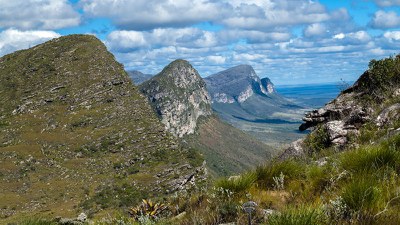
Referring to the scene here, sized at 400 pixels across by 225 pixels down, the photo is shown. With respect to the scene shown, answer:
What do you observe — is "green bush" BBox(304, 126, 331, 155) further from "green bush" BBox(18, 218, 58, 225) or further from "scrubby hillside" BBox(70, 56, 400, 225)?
"green bush" BBox(18, 218, 58, 225)

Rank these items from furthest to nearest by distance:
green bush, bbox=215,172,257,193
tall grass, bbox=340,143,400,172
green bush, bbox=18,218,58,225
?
1. green bush, bbox=215,172,257,193
2. tall grass, bbox=340,143,400,172
3. green bush, bbox=18,218,58,225

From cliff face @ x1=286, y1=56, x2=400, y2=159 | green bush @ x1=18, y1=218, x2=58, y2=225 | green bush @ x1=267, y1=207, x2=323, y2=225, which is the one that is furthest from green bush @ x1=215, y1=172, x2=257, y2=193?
cliff face @ x1=286, y1=56, x2=400, y2=159

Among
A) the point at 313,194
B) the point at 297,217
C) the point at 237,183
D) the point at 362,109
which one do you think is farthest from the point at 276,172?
the point at 362,109

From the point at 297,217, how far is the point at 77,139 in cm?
13538

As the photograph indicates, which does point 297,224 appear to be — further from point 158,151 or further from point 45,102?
point 45,102

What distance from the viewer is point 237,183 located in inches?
318

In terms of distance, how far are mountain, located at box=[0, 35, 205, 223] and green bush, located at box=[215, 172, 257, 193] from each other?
256 ft

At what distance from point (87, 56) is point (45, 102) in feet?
108

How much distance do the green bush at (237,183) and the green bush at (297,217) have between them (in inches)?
136

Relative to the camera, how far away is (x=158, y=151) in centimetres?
13038

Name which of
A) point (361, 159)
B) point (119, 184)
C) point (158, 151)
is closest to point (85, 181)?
point (119, 184)

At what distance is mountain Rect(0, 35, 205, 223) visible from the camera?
10056 cm

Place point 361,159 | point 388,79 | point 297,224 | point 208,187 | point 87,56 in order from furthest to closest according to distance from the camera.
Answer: point 87,56 → point 388,79 → point 208,187 → point 361,159 → point 297,224

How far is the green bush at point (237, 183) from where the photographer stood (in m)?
8.04
